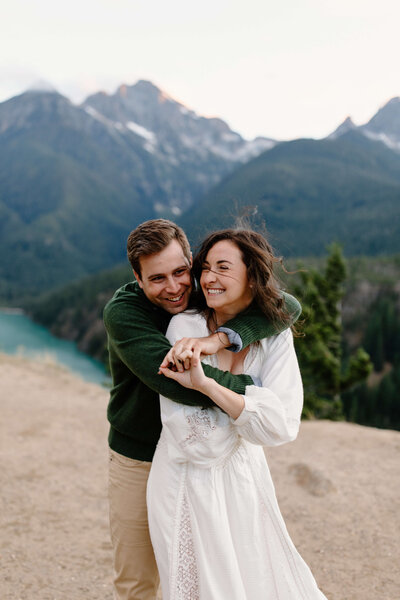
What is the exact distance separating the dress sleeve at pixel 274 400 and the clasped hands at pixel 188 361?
22cm

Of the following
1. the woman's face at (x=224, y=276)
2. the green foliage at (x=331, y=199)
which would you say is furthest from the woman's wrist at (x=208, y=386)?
the green foliage at (x=331, y=199)

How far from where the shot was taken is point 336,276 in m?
20.0

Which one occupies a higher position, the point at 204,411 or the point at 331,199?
the point at 331,199

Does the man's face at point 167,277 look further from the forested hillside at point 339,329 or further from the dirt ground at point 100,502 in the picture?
the forested hillside at point 339,329

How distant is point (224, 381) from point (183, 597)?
946 millimetres

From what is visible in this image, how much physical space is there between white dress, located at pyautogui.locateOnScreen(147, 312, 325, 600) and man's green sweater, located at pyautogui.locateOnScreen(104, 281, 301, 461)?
0.10m

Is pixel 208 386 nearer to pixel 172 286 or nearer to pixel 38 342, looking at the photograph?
pixel 172 286

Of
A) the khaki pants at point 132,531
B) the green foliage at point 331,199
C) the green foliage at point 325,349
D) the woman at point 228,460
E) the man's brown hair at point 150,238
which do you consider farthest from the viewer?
the green foliage at point 331,199

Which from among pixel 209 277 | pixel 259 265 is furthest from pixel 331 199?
pixel 209 277

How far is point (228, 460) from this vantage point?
2037mm

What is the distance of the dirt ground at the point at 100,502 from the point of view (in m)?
4.02

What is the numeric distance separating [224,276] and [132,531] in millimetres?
1346

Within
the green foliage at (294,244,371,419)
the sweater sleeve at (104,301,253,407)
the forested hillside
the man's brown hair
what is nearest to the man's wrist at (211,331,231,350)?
the sweater sleeve at (104,301,253,407)

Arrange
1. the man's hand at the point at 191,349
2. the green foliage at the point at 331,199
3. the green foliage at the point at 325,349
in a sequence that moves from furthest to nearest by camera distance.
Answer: the green foliage at the point at 331,199
the green foliage at the point at 325,349
the man's hand at the point at 191,349
